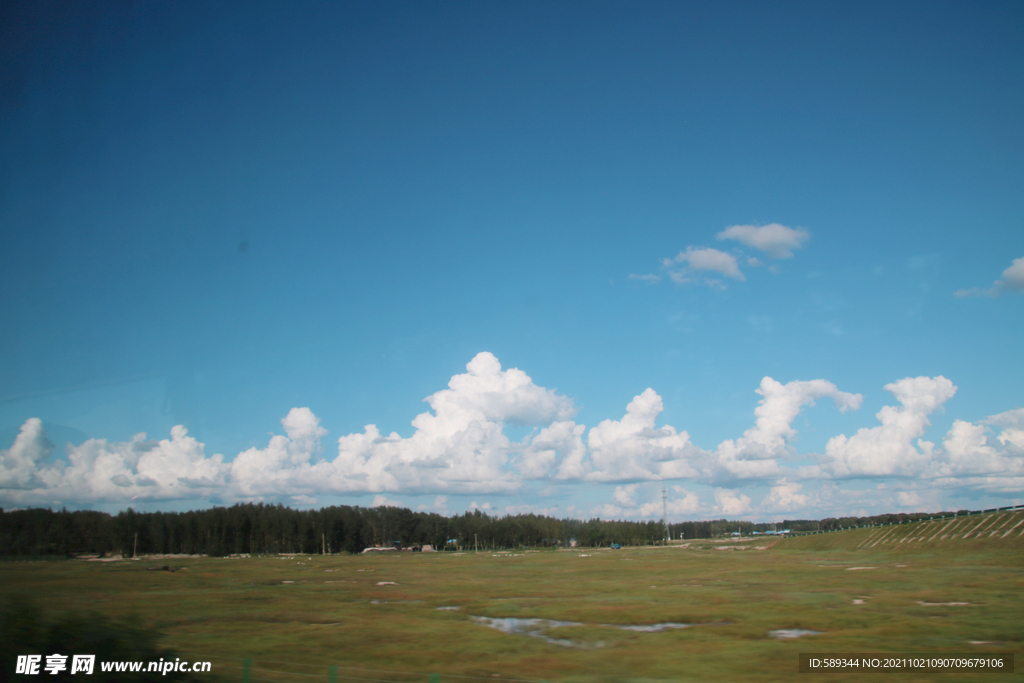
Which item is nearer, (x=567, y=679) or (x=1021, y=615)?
(x=567, y=679)

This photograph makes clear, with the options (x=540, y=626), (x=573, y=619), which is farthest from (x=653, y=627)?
(x=540, y=626)

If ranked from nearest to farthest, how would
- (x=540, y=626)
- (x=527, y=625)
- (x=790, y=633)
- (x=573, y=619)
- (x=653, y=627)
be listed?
(x=790, y=633) → (x=653, y=627) → (x=540, y=626) → (x=527, y=625) → (x=573, y=619)

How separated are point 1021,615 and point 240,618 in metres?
50.8

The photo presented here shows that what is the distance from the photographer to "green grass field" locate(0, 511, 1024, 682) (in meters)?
27.3

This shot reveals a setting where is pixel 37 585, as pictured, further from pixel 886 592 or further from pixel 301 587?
pixel 886 592

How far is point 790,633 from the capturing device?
34.8m

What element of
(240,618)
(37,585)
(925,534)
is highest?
(37,585)

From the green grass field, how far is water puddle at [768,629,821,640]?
0.91 meters

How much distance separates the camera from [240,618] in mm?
44312

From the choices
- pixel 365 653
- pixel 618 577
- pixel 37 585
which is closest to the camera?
pixel 37 585

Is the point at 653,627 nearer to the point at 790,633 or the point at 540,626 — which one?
the point at 540,626

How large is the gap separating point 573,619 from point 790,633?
1405cm

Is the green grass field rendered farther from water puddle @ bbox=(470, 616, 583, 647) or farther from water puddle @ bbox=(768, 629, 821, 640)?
water puddle @ bbox=(768, 629, 821, 640)

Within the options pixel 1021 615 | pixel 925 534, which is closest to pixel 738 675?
pixel 1021 615
